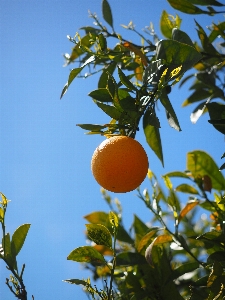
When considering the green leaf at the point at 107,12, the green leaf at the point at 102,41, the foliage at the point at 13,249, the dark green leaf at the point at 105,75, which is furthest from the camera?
the green leaf at the point at 107,12

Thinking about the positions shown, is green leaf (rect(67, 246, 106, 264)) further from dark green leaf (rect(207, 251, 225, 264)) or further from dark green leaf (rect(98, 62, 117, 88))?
dark green leaf (rect(98, 62, 117, 88))

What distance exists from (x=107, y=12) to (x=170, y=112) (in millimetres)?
962

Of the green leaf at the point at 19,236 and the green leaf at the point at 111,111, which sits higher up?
the green leaf at the point at 111,111

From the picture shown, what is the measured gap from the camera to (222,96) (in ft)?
7.12

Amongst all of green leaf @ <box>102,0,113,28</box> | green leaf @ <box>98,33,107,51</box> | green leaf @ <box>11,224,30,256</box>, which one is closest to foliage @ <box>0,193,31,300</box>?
green leaf @ <box>11,224,30,256</box>

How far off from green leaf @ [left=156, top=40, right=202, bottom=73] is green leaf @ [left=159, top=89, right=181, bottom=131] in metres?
0.13

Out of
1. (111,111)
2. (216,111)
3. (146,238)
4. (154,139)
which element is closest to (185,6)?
(216,111)

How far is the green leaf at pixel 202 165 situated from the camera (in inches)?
78.2

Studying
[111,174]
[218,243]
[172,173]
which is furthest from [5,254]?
[172,173]

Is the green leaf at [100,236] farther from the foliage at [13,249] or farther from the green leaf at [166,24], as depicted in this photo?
the green leaf at [166,24]

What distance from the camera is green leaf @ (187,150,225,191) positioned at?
199 cm

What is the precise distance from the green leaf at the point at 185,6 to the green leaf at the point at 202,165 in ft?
2.40

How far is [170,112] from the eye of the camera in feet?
4.90

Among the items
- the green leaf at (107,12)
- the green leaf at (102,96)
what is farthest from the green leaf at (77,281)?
the green leaf at (107,12)
